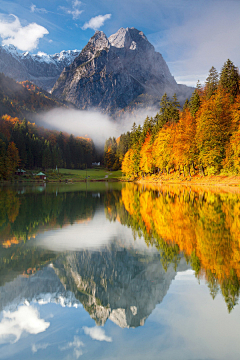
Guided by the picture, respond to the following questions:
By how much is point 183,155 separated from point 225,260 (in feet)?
144

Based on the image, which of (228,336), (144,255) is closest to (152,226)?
(144,255)

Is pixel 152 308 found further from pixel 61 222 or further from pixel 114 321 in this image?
pixel 61 222

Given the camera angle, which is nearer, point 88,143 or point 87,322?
point 87,322

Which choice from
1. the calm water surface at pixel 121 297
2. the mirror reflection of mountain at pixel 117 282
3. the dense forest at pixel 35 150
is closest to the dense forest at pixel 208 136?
the calm water surface at pixel 121 297

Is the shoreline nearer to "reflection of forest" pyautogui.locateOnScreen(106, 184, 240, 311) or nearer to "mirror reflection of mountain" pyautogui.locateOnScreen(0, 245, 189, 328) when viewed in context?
"reflection of forest" pyautogui.locateOnScreen(106, 184, 240, 311)

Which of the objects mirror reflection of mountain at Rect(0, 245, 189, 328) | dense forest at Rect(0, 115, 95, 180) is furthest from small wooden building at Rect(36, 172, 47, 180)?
A: mirror reflection of mountain at Rect(0, 245, 189, 328)

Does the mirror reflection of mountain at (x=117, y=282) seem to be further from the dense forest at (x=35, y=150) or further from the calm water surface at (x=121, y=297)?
the dense forest at (x=35, y=150)

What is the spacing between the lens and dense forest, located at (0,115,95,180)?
280ft

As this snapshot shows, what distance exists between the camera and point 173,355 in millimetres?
3211

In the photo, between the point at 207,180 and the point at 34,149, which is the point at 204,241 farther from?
the point at 34,149

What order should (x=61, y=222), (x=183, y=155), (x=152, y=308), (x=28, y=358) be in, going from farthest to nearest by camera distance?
1. (x=183, y=155)
2. (x=61, y=222)
3. (x=152, y=308)
4. (x=28, y=358)

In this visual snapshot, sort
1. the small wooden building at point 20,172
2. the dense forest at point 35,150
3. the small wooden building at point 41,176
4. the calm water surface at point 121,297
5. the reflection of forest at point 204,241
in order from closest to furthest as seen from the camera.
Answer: the calm water surface at point 121,297 → the reflection of forest at point 204,241 → the dense forest at point 35,150 → the small wooden building at point 41,176 → the small wooden building at point 20,172

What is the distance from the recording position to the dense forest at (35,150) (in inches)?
3361

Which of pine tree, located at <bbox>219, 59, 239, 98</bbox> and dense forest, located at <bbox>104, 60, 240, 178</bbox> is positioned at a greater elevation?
pine tree, located at <bbox>219, 59, 239, 98</bbox>
